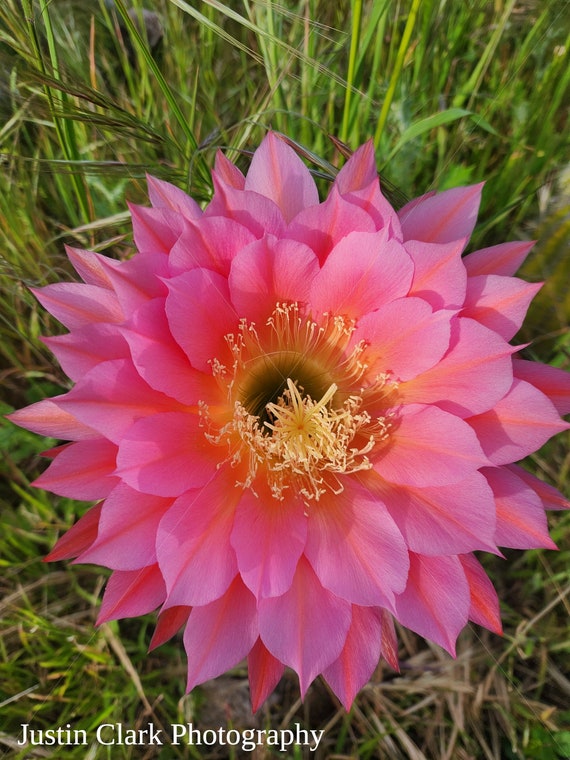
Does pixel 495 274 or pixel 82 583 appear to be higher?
pixel 495 274

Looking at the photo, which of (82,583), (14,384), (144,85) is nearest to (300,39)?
(144,85)

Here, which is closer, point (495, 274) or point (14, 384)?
Answer: point (495, 274)

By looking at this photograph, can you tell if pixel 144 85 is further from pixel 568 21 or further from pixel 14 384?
pixel 568 21

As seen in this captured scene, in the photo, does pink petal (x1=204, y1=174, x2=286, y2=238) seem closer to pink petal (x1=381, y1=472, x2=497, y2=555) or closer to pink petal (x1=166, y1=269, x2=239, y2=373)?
pink petal (x1=166, y1=269, x2=239, y2=373)

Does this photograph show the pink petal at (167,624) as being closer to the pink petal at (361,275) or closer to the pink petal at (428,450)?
the pink petal at (428,450)

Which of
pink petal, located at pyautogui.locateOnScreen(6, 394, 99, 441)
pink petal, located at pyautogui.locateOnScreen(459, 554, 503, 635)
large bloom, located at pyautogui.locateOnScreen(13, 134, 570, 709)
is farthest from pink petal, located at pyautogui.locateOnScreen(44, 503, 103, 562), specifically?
pink petal, located at pyautogui.locateOnScreen(459, 554, 503, 635)

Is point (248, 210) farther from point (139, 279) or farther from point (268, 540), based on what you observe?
point (268, 540)

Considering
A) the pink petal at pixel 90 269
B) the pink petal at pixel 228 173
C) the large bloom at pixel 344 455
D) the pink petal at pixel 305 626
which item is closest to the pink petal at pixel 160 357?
the large bloom at pixel 344 455
